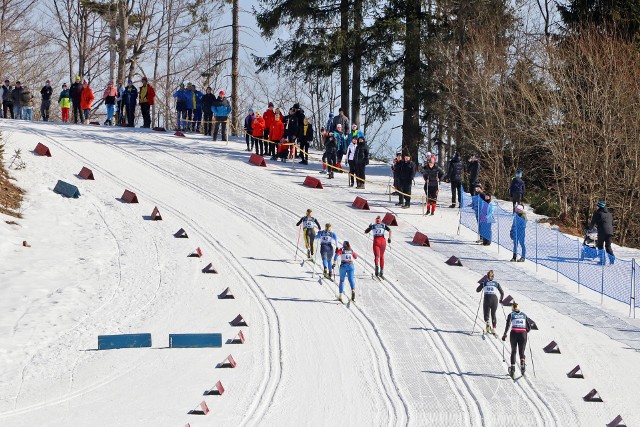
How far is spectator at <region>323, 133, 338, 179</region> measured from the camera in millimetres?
34125

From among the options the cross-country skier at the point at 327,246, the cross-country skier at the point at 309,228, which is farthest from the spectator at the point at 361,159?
the cross-country skier at the point at 327,246

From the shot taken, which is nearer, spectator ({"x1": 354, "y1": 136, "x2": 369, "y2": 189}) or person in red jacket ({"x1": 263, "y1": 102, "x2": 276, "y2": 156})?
spectator ({"x1": 354, "y1": 136, "x2": 369, "y2": 189})

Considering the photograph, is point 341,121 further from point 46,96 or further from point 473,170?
point 46,96

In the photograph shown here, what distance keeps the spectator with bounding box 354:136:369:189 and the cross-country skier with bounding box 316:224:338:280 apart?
324 inches

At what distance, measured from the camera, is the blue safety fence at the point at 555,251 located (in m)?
25.5

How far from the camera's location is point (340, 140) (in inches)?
1385

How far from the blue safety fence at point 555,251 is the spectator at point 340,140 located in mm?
5211

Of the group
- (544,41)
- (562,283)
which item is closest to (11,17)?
(544,41)

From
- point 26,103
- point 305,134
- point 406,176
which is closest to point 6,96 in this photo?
point 26,103

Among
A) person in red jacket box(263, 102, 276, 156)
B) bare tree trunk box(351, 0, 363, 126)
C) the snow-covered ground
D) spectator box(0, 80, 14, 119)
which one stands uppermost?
bare tree trunk box(351, 0, 363, 126)

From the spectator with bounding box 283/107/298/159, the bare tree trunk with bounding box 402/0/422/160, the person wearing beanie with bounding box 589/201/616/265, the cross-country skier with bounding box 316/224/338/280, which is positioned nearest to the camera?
the cross-country skier with bounding box 316/224/338/280

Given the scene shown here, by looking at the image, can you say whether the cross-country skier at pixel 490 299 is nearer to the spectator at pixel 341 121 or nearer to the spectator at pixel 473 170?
the spectator at pixel 473 170

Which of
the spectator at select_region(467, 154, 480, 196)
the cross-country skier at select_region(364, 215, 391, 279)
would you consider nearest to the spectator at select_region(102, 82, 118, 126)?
the spectator at select_region(467, 154, 480, 196)

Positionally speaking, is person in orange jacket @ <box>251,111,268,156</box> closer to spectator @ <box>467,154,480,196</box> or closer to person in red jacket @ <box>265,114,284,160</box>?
person in red jacket @ <box>265,114,284,160</box>
